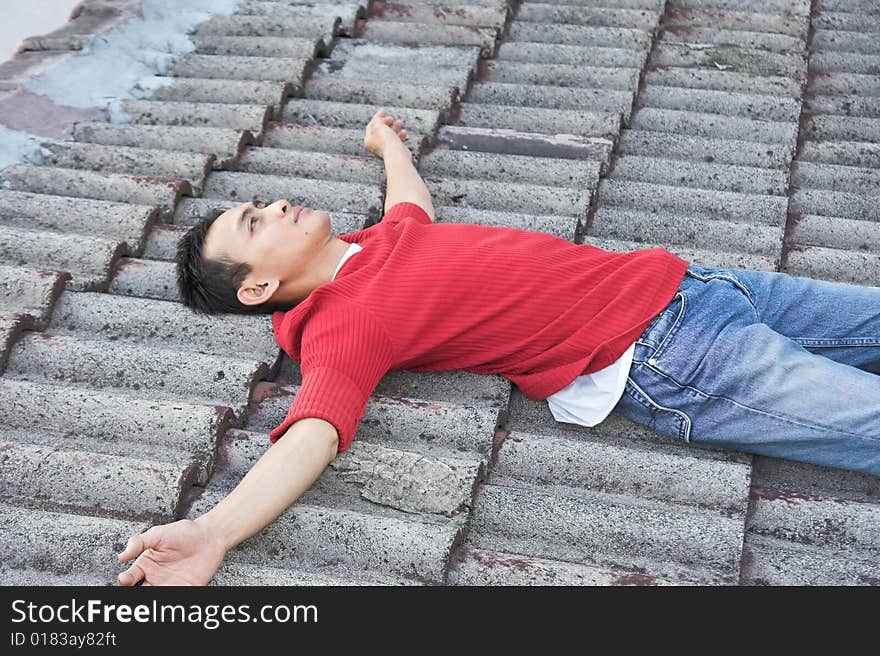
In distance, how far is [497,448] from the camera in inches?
97.6

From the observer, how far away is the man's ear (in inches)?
109

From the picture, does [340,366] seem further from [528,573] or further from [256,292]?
[528,573]

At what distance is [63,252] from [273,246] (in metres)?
0.74

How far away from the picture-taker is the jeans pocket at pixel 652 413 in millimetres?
2488

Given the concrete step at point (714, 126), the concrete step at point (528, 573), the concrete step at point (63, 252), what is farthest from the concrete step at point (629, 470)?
the concrete step at point (714, 126)

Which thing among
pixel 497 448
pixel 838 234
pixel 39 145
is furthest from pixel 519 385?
pixel 39 145

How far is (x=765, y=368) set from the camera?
2.45 m

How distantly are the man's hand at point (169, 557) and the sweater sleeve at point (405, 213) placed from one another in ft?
4.09

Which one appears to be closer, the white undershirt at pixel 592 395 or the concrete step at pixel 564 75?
the white undershirt at pixel 592 395

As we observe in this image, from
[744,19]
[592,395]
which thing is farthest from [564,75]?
[592,395]

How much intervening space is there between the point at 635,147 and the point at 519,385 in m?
1.27

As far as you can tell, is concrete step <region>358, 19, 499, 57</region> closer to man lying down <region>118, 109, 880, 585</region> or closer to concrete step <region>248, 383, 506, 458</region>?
man lying down <region>118, 109, 880, 585</region>

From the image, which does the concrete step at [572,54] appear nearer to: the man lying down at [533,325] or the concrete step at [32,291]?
the man lying down at [533,325]

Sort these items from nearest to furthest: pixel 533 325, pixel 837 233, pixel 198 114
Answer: pixel 533 325, pixel 837 233, pixel 198 114
